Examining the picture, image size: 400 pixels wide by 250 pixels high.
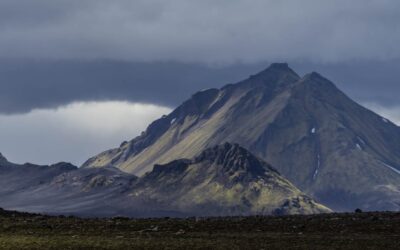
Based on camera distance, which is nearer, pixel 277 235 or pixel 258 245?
pixel 258 245

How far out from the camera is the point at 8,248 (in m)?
54.1

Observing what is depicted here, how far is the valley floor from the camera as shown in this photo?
5556 cm

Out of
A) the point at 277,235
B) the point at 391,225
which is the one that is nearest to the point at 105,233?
the point at 277,235

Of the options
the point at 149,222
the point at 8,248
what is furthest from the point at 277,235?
the point at 8,248

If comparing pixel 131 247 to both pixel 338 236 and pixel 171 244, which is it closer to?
pixel 171 244

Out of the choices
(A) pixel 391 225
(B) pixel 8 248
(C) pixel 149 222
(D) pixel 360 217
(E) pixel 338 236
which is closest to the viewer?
(B) pixel 8 248

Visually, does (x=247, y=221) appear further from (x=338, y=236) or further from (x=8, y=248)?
(x=8, y=248)

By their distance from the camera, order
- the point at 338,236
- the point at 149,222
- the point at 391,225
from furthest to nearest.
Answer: the point at 149,222 < the point at 391,225 < the point at 338,236

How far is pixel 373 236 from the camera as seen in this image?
61656 mm

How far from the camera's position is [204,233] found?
6362cm

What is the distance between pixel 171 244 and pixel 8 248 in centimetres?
1118

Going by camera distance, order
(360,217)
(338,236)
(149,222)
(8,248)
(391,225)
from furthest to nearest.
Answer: (360,217) < (149,222) < (391,225) < (338,236) < (8,248)

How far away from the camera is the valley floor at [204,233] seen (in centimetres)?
5556

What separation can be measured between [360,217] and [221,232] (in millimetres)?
18582
